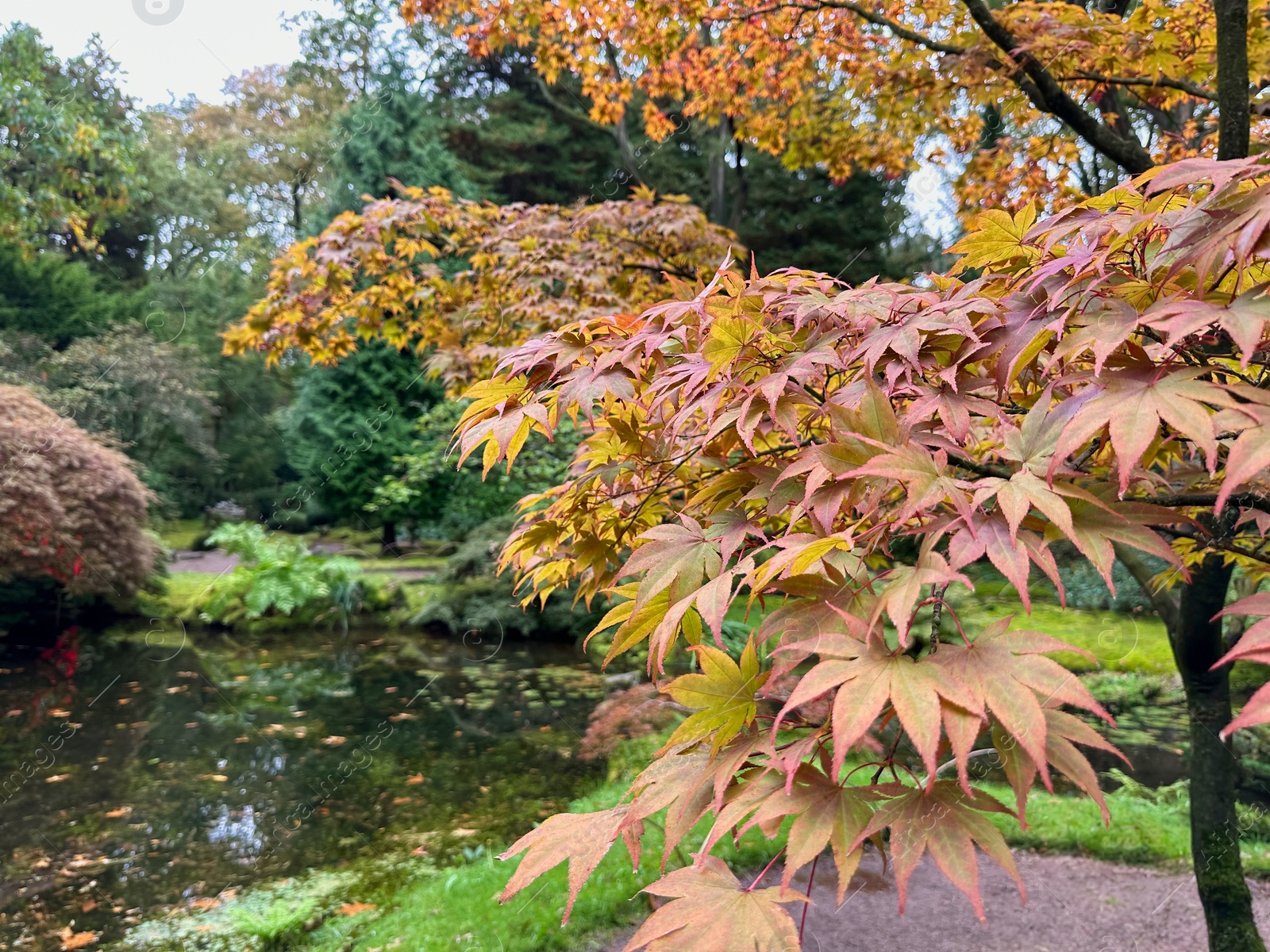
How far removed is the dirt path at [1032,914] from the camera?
3174 mm

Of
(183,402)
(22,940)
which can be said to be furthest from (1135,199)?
(183,402)

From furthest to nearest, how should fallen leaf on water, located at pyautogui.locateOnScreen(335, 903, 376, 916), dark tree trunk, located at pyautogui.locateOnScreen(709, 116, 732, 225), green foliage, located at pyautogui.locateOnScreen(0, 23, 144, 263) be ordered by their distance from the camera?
dark tree trunk, located at pyautogui.locateOnScreen(709, 116, 732, 225) → green foliage, located at pyautogui.locateOnScreen(0, 23, 144, 263) → fallen leaf on water, located at pyautogui.locateOnScreen(335, 903, 376, 916)

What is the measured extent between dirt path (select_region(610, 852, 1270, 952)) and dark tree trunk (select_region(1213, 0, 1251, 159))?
2.76 metres

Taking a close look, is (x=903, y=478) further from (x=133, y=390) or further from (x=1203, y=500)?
(x=133, y=390)

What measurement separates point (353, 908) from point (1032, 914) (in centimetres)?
314

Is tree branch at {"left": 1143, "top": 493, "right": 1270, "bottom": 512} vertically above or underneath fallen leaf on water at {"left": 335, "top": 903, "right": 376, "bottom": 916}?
above

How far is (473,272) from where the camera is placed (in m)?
5.17

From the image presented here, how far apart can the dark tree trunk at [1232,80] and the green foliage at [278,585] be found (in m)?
10.2

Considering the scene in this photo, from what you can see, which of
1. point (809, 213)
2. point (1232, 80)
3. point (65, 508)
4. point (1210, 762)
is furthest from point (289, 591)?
point (1232, 80)

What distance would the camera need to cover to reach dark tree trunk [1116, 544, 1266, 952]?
274 centimetres

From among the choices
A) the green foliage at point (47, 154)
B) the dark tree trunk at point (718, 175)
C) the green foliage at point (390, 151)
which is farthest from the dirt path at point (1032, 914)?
the green foliage at point (390, 151)

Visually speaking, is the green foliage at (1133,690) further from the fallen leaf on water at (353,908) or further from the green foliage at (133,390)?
the green foliage at (133,390)

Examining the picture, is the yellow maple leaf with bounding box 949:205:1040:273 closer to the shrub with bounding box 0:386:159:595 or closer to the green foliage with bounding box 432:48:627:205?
the shrub with bounding box 0:386:159:595

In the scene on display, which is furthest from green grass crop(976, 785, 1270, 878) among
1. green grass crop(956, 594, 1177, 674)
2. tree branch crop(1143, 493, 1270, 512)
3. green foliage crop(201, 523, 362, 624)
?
green foliage crop(201, 523, 362, 624)
